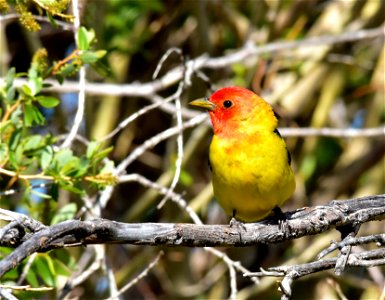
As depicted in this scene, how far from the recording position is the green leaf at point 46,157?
3607mm

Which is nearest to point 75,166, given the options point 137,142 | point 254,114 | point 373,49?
point 254,114

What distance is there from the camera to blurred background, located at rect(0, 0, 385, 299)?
238 inches

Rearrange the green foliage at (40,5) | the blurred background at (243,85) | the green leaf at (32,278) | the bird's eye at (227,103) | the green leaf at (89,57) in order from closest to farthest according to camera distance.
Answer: the green foliage at (40,5)
the green leaf at (89,57)
the green leaf at (32,278)
the bird's eye at (227,103)
the blurred background at (243,85)

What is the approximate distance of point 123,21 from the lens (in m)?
6.19

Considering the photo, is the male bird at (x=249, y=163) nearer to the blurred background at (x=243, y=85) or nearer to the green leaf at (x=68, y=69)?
the green leaf at (x=68, y=69)

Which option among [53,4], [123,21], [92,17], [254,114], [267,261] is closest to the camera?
[53,4]

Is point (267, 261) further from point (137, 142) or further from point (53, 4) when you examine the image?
point (53, 4)

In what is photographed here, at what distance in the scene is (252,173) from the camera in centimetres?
422

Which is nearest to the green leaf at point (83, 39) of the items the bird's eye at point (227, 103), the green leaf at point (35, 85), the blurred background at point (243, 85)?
the green leaf at point (35, 85)

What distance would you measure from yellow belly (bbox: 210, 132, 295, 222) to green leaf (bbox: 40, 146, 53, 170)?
3.41 feet

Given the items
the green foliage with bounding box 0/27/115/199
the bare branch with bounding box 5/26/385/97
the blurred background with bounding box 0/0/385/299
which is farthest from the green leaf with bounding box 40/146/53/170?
the blurred background with bounding box 0/0/385/299

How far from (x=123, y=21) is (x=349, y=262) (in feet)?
12.5

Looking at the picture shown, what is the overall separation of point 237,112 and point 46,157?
1.46 m

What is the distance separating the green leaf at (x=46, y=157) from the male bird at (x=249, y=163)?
3.41 ft
